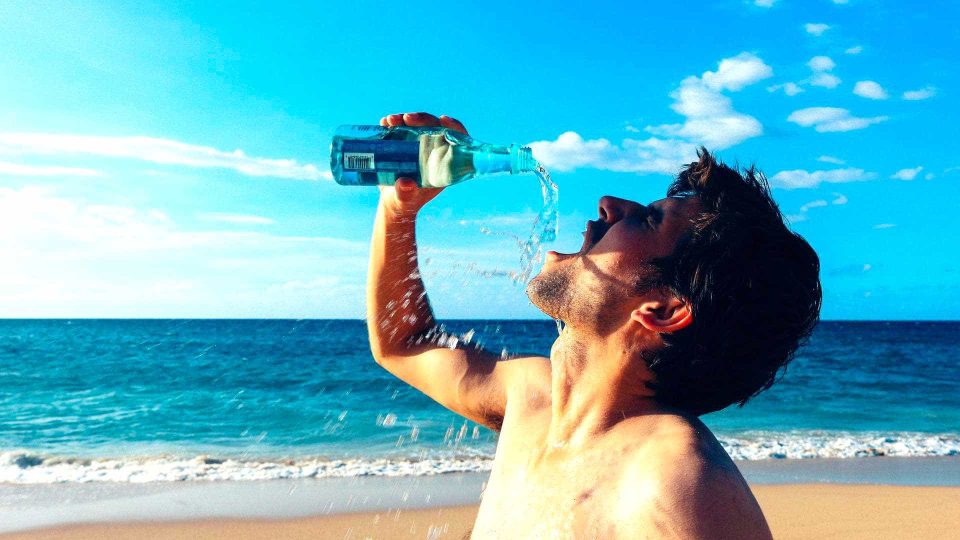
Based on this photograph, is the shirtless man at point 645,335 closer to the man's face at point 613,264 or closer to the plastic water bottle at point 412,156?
the man's face at point 613,264

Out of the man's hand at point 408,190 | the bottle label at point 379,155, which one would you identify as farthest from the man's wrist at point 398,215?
the bottle label at point 379,155

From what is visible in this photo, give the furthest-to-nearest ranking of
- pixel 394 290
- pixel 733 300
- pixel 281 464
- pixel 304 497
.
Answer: pixel 281 464, pixel 304 497, pixel 394 290, pixel 733 300

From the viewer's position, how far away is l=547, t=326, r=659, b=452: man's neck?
2.40 meters

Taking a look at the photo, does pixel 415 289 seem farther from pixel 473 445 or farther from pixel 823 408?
pixel 823 408

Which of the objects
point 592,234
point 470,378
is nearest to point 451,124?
point 592,234

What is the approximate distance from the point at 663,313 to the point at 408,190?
1041 millimetres

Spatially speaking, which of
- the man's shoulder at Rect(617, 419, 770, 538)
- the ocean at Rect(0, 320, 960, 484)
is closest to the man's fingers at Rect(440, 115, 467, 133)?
the ocean at Rect(0, 320, 960, 484)

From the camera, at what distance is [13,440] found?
11070mm

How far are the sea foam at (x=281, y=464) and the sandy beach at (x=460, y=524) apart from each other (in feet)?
5.08

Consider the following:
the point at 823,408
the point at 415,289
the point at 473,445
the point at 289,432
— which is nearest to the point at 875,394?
the point at 823,408

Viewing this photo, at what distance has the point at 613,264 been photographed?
2500 mm

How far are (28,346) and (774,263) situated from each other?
40.5m

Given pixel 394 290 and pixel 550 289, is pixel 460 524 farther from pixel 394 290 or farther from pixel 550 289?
pixel 550 289

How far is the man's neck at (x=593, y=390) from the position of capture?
2404 mm
